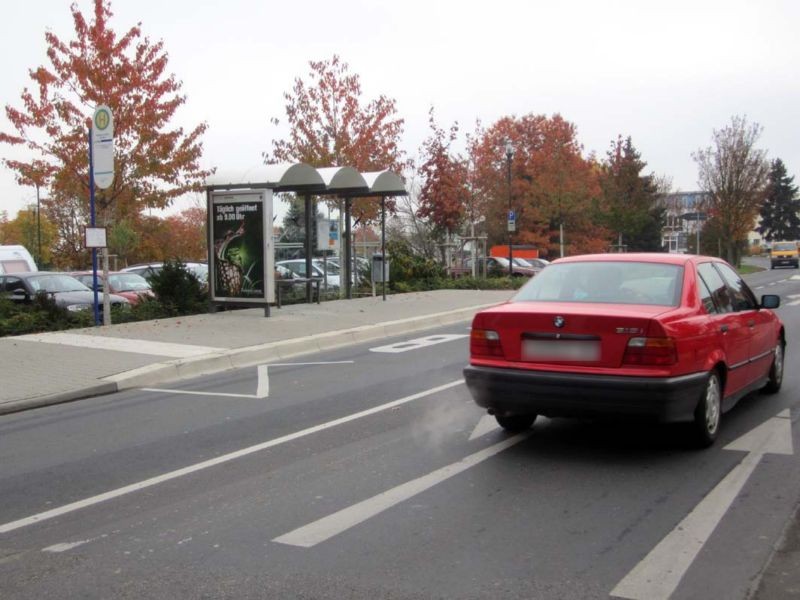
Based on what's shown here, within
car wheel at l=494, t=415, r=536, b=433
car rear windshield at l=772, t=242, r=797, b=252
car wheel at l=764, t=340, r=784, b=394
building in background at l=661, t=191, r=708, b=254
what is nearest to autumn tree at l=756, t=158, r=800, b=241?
building in background at l=661, t=191, r=708, b=254

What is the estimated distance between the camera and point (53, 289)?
1825 centimetres

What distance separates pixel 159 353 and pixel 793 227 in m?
104

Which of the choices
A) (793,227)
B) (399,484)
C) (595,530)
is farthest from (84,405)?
(793,227)

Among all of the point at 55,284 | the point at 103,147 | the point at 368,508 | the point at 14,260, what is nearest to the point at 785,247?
the point at 14,260

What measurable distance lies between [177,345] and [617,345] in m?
8.45

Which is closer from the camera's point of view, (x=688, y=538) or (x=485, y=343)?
(x=688, y=538)

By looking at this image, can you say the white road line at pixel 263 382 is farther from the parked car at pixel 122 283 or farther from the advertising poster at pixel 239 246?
the parked car at pixel 122 283

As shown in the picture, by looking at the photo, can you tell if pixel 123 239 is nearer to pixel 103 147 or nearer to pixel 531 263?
pixel 531 263

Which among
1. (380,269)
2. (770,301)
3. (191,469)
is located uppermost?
(380,269)

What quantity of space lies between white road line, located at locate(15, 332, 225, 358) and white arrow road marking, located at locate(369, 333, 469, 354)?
2.66m

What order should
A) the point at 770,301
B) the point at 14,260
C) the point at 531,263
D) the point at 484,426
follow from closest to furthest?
1. the point at 484,426
2. the point at 770,301
3. the point at 14,260
4. the point at 531,263

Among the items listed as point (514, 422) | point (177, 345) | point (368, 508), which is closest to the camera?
point (368, 508)

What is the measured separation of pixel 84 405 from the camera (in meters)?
9.00

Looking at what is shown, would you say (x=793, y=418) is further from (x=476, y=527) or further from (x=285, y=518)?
(x=285, y=518)
